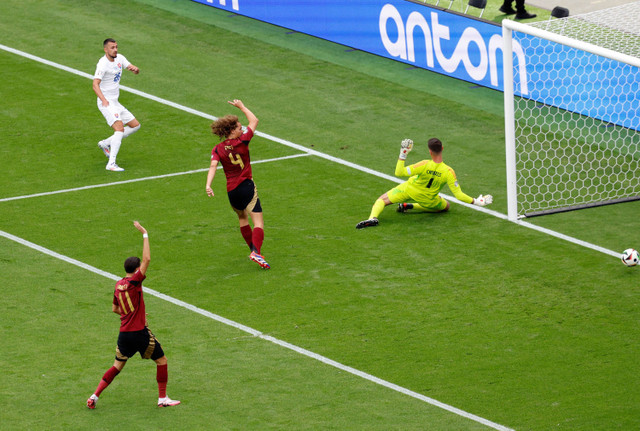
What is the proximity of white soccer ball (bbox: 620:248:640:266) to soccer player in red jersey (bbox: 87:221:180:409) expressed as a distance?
21.7 feet

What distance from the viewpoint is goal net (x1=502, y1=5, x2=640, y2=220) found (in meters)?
17.6

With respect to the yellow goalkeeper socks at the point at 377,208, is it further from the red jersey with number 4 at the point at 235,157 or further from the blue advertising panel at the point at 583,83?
the blue advertising panel at the point at 583,83

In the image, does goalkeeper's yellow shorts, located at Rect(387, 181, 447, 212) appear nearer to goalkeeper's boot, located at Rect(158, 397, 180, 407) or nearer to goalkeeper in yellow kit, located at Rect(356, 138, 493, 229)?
goalkeeper in yellow kit, located at Rect(356, 138, 493, 229)

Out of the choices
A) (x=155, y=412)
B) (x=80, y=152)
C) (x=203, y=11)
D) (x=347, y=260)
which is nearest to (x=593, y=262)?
(x=347, y=260)

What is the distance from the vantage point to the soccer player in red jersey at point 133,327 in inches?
433

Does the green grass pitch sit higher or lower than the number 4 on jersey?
lower

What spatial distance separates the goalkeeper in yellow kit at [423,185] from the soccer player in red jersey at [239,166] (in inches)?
76.6

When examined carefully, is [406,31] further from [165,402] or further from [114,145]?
[165,402]

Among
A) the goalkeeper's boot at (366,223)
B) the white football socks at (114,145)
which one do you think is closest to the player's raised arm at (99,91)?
the white football socks at (114,145)

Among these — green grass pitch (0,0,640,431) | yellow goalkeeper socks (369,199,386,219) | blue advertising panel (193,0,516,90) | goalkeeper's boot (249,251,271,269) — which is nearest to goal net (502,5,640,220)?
green grass pitch (0,0,640,431)

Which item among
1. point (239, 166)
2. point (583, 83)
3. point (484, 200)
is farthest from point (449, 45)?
point (239, 166)

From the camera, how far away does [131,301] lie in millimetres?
11008

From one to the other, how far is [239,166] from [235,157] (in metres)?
0.13

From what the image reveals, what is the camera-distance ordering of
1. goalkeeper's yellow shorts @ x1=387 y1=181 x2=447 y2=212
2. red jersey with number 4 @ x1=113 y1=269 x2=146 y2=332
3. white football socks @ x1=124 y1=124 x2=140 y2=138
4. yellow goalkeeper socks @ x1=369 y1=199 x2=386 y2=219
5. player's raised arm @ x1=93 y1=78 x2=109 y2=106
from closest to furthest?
red jersey with number 4 @ x1=113 y1=269 x2=146 y2=332 → yellow goalkeeper socks @ x1=369 y1=199 x2=386 y2=219 → goalkeeper's yellow shorts @ x1=387 y1=181 x2=447 y2=212 → player's raised arm @ x1=93 y1=78 x2=109 y2=106 → white football socks @ x1=124 y1=124 x2=140 y2=138
